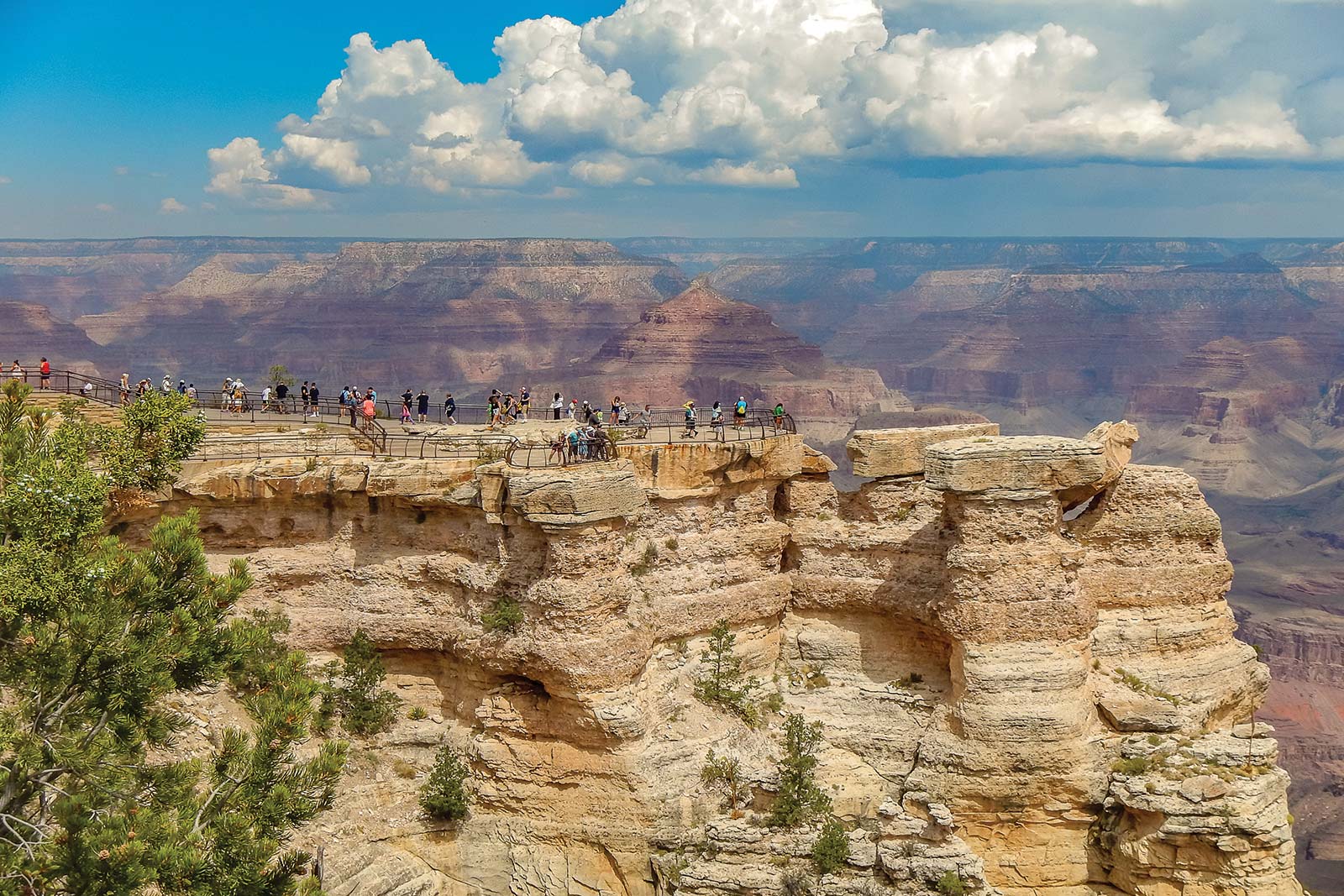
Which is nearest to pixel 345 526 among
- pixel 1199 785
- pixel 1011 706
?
pixel 1011 706

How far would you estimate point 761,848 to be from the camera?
3284 cm

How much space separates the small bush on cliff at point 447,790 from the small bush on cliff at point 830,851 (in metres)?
9.26

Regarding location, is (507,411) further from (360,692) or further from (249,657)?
(249,657)

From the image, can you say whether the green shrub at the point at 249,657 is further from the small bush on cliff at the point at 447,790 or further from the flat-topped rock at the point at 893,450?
the flat-topped rock at the point at 893,450

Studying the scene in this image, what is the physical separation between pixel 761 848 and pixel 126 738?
53.9 ft

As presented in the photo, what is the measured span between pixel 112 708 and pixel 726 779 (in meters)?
17.5

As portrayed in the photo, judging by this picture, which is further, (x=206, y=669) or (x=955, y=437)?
(x=955, y=437)

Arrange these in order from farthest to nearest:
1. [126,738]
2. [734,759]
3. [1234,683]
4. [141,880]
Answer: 1. [1234,683]
2. [734,759]
3. [126,738]
4. [141,880]

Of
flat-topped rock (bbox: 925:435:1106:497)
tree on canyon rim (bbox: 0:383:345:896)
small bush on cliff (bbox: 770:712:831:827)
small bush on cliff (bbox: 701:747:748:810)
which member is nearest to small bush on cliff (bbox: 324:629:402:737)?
small bush on cliff (bbox: 701:747:748:810)

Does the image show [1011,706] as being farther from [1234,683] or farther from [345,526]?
[345,526]

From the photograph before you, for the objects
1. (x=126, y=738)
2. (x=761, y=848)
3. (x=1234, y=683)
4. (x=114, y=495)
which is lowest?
(x=761, y=848)

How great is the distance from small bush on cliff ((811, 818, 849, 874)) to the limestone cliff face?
1.18 ft

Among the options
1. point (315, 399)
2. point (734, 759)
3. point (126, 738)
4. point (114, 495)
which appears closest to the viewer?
point (126, 738)

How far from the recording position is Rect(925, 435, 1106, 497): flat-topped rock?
34531mm
